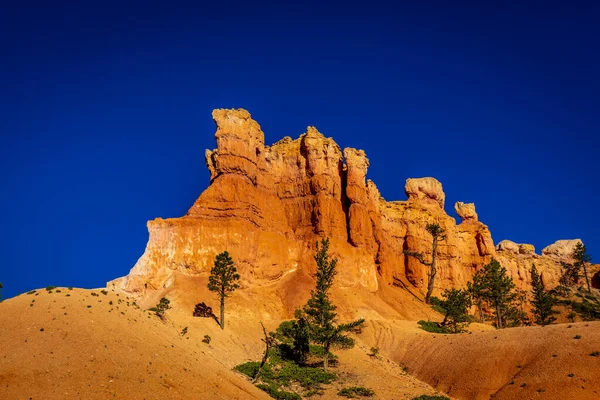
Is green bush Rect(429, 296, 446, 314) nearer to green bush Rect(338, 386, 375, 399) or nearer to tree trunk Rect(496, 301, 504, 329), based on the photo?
tree trunk Rect(496, 301, 504, 329)

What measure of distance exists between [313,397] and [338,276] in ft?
117

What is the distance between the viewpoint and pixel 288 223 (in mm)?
80062

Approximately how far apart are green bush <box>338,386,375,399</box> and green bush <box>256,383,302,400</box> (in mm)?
4053

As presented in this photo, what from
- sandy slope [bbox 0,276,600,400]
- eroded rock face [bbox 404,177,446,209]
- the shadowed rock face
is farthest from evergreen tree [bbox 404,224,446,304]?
sandy slope [bbox 0,276,600,400]

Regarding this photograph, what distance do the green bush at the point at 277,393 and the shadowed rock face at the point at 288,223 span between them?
89.8ft

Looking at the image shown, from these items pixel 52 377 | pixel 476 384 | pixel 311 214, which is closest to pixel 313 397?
pixel 476 384

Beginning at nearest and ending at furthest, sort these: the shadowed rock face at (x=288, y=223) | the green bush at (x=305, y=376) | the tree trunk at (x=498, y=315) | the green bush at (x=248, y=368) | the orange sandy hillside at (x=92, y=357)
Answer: the orange sandy hillside at (x=92, y=357), the green bush at (x=305, y=376), the green bush at (x=248, y=368), the tree trunk at (x=498, y=315), the shadowed rock face at (x=288, y=223)

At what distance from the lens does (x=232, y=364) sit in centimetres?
4331

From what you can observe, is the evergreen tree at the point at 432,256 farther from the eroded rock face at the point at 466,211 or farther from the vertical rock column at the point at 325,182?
the vertical rock column at the point at 325,182

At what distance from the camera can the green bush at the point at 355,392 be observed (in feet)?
126

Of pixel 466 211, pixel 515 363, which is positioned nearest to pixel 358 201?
pixel 466 211

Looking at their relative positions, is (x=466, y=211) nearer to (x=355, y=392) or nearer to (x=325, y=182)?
(x=325, y=182)

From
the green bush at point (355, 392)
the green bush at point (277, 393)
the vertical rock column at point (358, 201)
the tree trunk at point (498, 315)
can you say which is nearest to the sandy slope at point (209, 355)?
the green bush at point (355, 392)

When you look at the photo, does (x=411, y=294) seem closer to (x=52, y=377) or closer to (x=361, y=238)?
(x=361, y=238)
